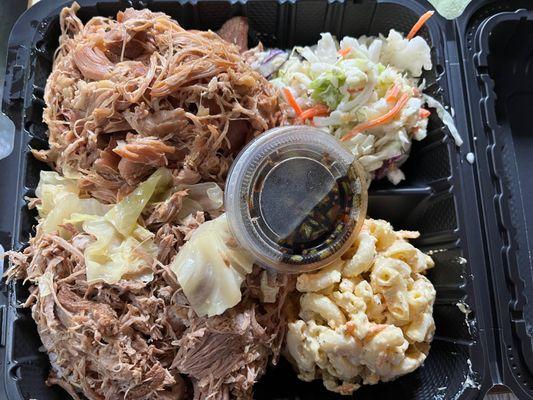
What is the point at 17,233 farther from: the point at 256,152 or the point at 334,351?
the point at 334,351

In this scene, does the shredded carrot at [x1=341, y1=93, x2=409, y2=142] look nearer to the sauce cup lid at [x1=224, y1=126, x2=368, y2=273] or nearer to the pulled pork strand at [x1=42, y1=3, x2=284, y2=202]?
the sauce cup lid at [x1=224, y1=126, x2=368, y2=273]

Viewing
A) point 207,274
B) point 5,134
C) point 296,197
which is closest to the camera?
point 207,274

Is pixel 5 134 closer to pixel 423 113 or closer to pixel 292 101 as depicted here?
pixel 292 101

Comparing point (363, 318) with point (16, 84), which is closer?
point (363, 318)

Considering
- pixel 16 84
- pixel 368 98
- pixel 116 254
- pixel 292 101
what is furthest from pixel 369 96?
pixel 16 84

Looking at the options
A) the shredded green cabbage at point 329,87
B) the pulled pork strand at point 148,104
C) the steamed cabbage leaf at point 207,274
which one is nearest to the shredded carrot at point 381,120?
the shredded green cabbage at point 329,87

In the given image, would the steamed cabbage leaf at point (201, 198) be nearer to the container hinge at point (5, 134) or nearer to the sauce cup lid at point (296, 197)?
the sauce cup lid at point (296, 197)

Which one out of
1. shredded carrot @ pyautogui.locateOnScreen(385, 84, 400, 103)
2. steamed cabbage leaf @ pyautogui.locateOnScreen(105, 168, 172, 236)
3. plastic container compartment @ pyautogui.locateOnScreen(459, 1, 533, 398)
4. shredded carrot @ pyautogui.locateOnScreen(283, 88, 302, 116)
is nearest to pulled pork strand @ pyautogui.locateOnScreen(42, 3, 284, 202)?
steamed cabbage leaf @ pyautogui.locateOnScreen(105, 168, 172, 236)

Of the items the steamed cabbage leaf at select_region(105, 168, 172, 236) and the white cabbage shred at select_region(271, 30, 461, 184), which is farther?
the white cabbage shred at select_region(271, 30, 461, 184)

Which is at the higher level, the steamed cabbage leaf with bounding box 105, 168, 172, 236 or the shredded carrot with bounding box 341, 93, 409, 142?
the shredded carrot with bounding box 341, 93, 409, 142
